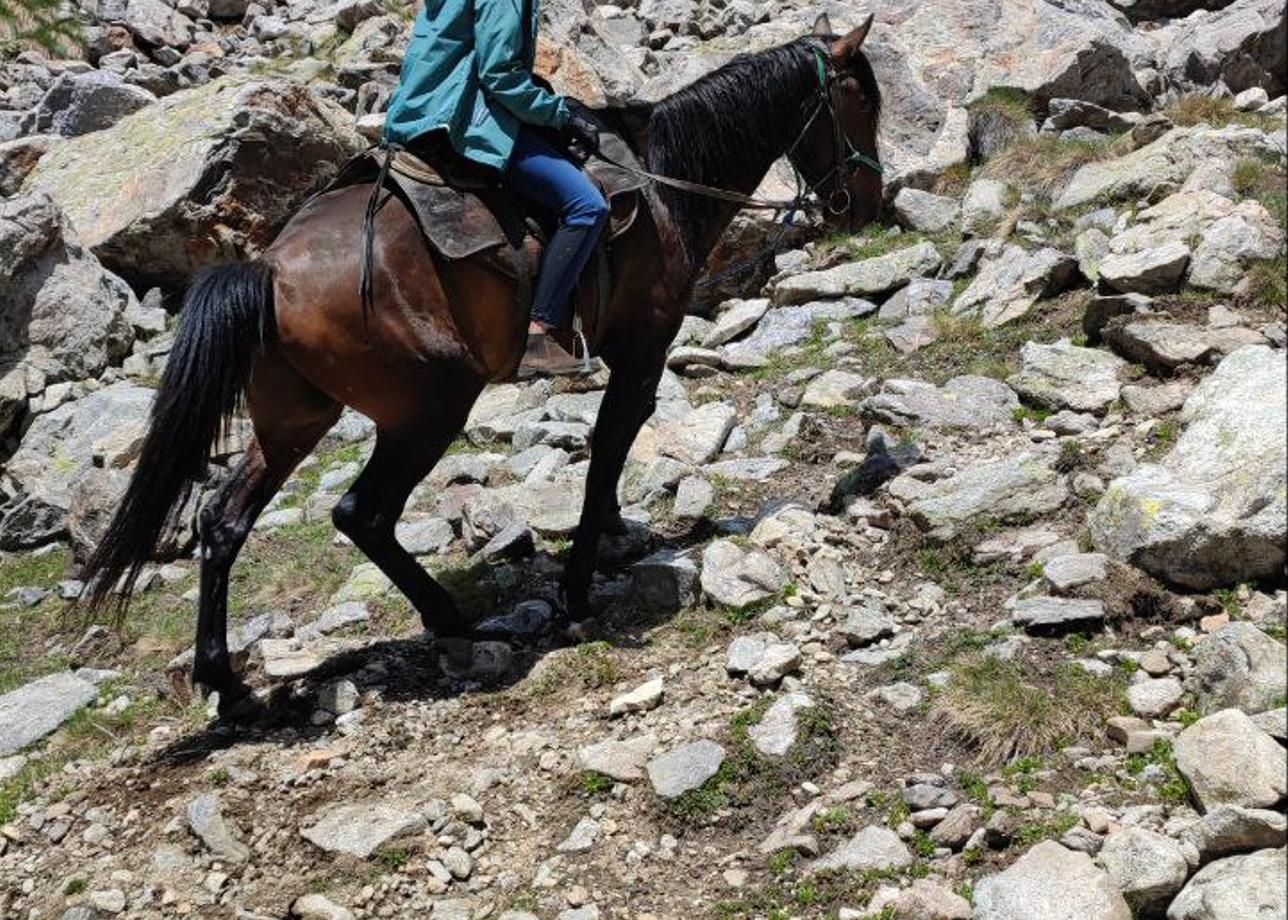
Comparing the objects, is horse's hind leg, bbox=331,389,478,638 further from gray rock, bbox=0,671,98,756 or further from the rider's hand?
gray rock, bbox=0,671,98,756

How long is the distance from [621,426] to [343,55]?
1127 cm

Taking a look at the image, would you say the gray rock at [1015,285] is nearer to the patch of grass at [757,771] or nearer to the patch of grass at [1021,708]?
the patch of grass at [1021,708]

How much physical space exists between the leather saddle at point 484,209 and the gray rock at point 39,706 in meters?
3.02

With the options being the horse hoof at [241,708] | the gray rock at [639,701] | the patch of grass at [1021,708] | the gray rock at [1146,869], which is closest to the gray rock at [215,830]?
the horse hoof at [241,708]

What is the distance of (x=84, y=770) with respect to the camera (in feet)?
19.7

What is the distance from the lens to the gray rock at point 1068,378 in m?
7.15

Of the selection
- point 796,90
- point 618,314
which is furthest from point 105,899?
point 796,90

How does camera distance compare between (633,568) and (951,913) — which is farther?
(633,568)

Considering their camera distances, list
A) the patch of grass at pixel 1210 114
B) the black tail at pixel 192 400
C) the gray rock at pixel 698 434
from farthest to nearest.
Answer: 1. the patch of grass at pixel 1210 114
2. the gray rock at pixel 698 434
3. the black tail at pixel 192 400

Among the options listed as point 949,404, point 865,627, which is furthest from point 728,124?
point 865,627

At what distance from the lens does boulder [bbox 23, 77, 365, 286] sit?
1205cm

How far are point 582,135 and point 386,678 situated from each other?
9.40 ft

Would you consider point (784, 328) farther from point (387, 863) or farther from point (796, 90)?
point (387, 863)

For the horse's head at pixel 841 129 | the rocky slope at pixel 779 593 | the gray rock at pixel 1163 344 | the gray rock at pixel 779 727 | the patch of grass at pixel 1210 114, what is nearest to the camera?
the rocky slope at pixel 779 593
